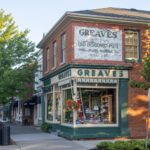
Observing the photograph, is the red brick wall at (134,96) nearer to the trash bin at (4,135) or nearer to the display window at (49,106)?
the trash bin at (4,135)

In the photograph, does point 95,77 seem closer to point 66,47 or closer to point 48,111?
point 66,47

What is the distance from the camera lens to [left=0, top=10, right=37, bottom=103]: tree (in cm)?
2695

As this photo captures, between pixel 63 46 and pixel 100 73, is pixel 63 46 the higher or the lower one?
the higher one

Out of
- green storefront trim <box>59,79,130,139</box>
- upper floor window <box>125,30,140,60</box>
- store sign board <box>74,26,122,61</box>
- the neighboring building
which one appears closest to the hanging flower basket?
the neighboring building

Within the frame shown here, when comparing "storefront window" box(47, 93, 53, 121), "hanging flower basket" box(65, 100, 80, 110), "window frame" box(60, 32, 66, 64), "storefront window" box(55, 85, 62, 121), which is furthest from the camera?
"storefront window" box(47, 93, 53, 121)

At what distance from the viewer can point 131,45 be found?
74.0ft

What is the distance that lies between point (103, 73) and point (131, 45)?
2597 mm

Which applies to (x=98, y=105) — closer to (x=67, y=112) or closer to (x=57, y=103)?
(x=67, y=112)

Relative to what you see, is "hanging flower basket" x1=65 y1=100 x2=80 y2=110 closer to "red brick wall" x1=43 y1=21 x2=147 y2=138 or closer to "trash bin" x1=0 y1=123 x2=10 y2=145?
"red brick wall" x1=43 y1=21 x2=147 y2=138

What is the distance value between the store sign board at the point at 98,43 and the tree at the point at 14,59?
690 cm

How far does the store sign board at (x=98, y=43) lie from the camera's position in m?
21.5

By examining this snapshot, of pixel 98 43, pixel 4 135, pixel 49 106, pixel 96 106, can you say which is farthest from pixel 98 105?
pixel 49 106

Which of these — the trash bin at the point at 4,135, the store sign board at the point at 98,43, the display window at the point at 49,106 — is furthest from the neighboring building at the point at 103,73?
the display window at the point at 49,106

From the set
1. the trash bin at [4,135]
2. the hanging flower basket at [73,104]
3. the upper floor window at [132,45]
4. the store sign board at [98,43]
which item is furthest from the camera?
the upper floor window at [132,45]
